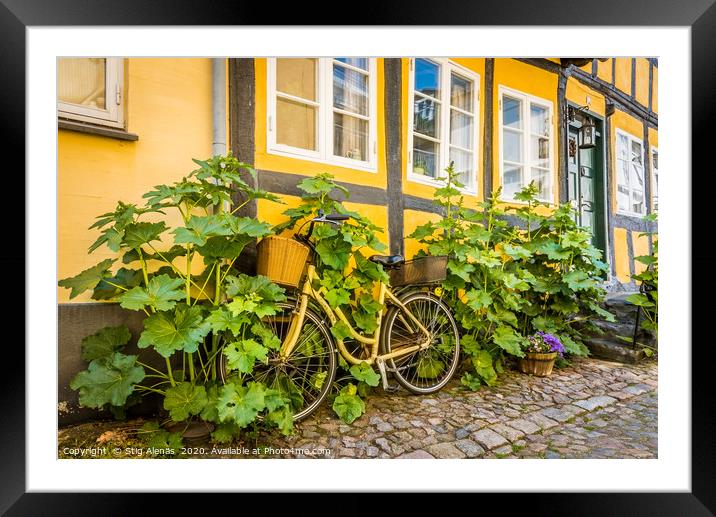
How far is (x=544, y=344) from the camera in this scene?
3449mm

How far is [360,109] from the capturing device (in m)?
3.29

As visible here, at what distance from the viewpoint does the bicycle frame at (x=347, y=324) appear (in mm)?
2322

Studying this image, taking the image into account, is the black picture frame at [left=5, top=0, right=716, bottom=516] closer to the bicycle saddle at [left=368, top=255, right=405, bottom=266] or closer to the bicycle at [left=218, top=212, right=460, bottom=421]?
the bicycle at [left=218, top=212, right=460, bottom=421]

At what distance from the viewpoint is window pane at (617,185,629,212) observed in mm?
5762

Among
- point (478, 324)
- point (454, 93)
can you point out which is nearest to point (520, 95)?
point (454, 93)

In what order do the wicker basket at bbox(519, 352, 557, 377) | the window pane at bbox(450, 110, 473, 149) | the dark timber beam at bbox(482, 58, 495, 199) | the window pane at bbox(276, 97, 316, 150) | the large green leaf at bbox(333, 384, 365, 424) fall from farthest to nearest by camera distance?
the dark timber beam at bbox(482, 58, 495, 199) < the window pane at bbox(450, 110, 473, 149) < the wicker basket at bbox(519, 352, 557, 377) < the window pane at bbox(276, 97, 316, 150) < the large green leaf at bbox(333, 384, 365, 424)

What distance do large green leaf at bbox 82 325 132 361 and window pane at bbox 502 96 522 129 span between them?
4.23 meters

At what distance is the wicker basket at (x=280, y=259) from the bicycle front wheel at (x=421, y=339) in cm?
91

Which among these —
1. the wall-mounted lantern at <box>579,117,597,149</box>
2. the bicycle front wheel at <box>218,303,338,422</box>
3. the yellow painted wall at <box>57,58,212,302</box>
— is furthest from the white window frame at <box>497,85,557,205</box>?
the yellow painted wall at <box>57,58,212,302</box>

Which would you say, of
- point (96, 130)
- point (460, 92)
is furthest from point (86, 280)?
point (460, 92)

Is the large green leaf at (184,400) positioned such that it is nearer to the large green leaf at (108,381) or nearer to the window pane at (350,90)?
the large green leaf at (108,381)
